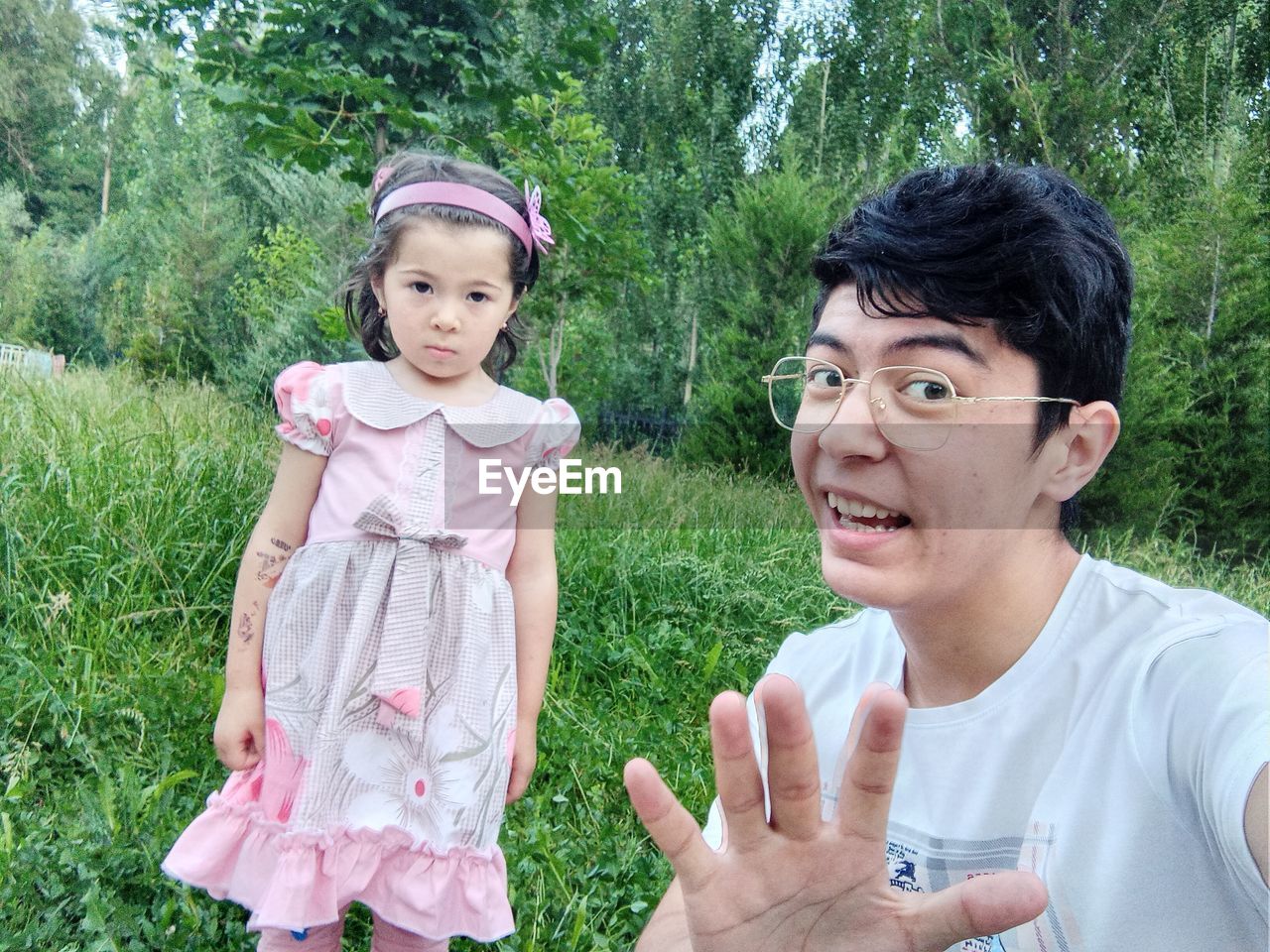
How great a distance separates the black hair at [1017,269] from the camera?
0.75 metres

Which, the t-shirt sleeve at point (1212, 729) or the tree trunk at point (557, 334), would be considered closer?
the t-shirt sleeve at point (1212, 729)

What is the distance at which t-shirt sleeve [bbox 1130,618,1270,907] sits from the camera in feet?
1.85

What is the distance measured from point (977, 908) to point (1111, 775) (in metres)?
0.19

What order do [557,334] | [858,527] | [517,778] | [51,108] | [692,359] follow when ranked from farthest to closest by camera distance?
[692,359], [557,334], [51,108], [517,778], [858,527]

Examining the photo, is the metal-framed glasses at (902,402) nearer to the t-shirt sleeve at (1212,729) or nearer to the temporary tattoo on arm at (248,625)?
the t-shirt sleeve at (1212,729)

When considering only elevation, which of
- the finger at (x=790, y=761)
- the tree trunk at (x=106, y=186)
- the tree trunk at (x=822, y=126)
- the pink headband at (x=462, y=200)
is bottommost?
the finger at (x=790, y=761)

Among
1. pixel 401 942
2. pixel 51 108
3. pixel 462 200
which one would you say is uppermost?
pixel 51 108

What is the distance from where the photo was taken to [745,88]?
378 centimetres

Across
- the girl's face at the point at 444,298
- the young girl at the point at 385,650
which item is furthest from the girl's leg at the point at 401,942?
the girl's face at the point at 444,298

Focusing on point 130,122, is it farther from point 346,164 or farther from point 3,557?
point 3,557

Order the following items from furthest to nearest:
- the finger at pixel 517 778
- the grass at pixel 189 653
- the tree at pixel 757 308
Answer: the tree at pixel 757 308
the grass at pixel 189 653
the finger at pixel 517 778

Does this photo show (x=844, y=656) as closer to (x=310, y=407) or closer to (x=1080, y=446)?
(x=1080, y=446)

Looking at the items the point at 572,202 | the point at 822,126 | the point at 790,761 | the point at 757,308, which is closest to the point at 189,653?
the point at 572,202

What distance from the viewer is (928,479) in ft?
2.40
